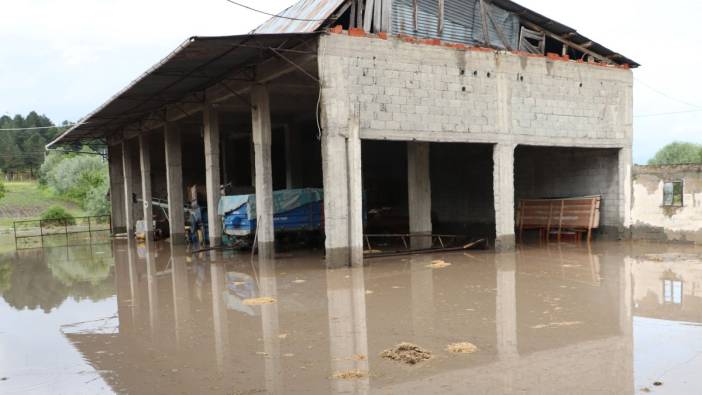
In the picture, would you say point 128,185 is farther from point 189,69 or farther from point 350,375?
point 350,375

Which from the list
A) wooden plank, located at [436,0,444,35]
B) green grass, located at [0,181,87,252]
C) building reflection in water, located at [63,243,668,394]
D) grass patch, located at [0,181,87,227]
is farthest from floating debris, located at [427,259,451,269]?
grass patch, located at [0,181,87,227]

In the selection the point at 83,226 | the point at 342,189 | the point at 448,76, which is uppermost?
the point at 448,76

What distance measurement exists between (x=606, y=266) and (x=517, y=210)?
8752 mm

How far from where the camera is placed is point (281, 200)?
18.3 metres

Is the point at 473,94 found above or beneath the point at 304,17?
beneath

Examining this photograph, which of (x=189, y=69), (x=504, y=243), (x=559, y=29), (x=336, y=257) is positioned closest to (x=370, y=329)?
(x=336, y=257)

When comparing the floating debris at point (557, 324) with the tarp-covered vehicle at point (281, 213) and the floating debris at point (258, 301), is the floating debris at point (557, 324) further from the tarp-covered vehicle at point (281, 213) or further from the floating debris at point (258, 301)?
the tarp-covered vehicle at point (281, 213)

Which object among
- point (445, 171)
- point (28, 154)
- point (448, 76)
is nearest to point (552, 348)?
point (448, 76)

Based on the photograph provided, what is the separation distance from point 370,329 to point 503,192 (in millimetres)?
9881

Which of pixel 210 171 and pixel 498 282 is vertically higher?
pixel 210 171

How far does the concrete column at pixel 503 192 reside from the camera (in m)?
16.6

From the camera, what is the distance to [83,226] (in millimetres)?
44719

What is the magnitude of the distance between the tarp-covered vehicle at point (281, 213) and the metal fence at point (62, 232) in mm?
12874

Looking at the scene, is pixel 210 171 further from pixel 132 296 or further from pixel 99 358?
pixel 99 358
